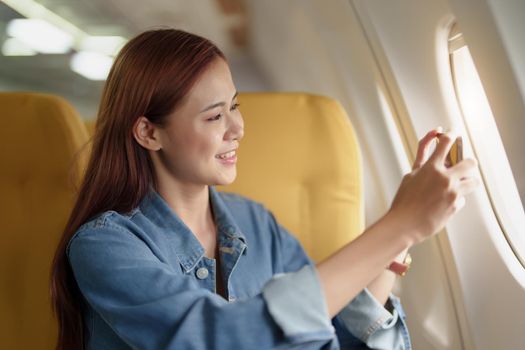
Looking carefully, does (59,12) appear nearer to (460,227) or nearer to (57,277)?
(57,277)

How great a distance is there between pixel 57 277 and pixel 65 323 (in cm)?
12

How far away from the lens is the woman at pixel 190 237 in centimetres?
117

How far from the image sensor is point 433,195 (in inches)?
46.0

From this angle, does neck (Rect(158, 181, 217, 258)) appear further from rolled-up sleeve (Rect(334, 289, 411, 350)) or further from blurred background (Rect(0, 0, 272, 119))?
blurred background (Rect(0, 0, 272, 119))

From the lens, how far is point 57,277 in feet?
5.05

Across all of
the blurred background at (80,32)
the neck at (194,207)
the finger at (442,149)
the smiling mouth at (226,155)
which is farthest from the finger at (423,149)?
the blurred background at (80,32)

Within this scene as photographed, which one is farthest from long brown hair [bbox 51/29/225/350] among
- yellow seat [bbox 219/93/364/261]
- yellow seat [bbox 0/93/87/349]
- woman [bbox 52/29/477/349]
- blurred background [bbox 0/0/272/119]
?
blurred background [bbox 0/0/272/119]

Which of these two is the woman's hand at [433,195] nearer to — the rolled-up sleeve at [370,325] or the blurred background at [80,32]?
the rolled-up sleeve at [370,325]

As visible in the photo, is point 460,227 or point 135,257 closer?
point 135,257

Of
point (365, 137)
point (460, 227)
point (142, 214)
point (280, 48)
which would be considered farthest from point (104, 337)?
point (280, 48)

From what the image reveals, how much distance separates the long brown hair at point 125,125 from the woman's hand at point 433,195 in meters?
0.60

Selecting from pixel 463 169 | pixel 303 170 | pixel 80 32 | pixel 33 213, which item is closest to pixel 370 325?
pixel 463 169

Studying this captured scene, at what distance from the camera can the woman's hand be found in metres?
1.16

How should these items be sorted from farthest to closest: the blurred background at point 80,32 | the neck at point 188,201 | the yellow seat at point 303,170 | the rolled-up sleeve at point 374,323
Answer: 1. the blurred background at point 80,32
2. the yellow seat at point 303,170
3. the neck at point 188,201
4. the rolled-up sleeve at point 374,323
